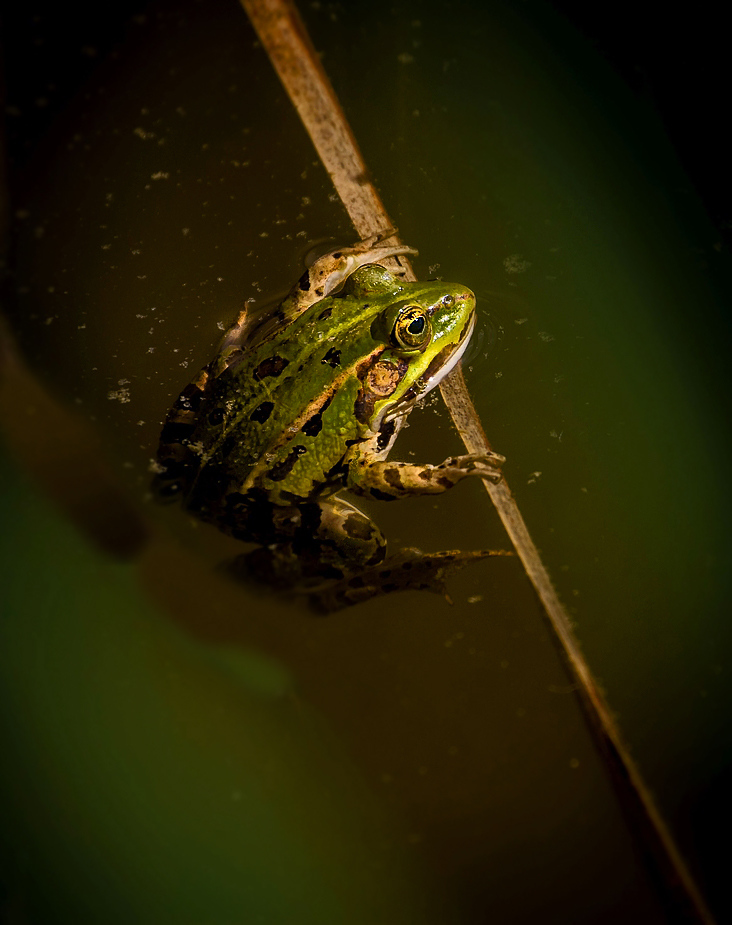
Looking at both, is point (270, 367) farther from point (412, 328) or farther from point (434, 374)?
point (434, 374)

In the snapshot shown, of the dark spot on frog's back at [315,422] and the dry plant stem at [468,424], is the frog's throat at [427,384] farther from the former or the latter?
the dark spot on frog's back at [315,422]

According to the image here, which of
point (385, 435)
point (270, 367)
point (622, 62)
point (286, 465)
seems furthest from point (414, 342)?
point (622, 62)

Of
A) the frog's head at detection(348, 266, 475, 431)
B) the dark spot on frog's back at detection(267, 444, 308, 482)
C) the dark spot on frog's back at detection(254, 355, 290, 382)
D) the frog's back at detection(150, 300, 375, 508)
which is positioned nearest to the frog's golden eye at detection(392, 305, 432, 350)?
the frog's head at detection(348, 266, 475, 431)

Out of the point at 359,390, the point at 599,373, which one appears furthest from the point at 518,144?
the point at 359,390

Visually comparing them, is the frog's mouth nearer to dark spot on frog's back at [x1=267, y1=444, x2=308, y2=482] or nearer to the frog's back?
the frog's back

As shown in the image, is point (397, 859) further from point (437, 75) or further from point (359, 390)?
point (437, 75)

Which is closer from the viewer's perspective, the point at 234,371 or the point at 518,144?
the point at 234,371
